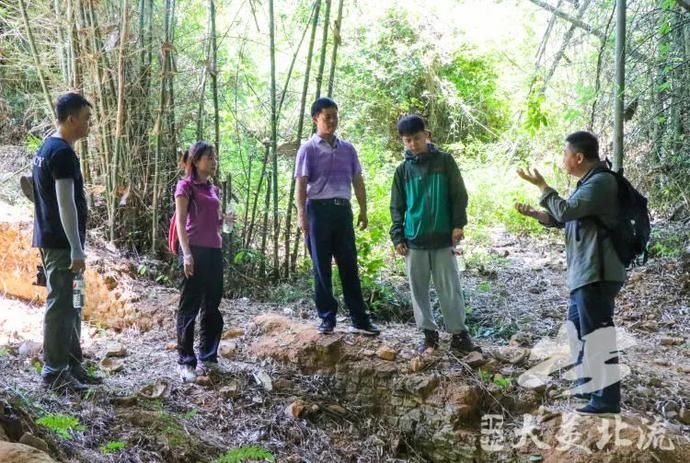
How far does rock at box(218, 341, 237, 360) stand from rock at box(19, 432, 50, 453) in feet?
7.56

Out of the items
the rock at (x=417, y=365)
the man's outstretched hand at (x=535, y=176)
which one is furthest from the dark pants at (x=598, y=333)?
the rock at (x=417, y=365)

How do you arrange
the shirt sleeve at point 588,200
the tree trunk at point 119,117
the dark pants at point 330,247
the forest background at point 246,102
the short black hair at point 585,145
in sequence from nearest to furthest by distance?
the shirt sleeve at point 588,200, the short black hair at point 585,145, the dark pants at point 330,247, the tree trunk at point 119,117, the forest background at point 246,102

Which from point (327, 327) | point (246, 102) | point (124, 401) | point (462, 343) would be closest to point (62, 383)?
point (124, 401)

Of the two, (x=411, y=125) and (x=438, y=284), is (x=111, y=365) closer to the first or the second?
(x=438, y=284)

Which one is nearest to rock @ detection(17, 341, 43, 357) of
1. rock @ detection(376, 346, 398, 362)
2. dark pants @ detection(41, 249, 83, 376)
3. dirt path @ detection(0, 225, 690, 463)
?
dirt path @ detection(0, 225, 690, 463)

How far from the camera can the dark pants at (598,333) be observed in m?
2.89

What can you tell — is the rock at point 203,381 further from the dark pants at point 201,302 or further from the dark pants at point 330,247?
the dark pants at point 330,247

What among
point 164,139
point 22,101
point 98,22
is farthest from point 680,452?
point 22,101

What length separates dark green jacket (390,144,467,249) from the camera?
382cm

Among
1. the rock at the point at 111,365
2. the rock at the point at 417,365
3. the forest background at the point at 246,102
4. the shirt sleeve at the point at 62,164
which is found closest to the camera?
the shirt sleeve at the point at 62,164

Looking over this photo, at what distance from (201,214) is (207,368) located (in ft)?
3.44

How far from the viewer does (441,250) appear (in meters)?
3.85

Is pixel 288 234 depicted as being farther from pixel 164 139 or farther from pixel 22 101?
pixel 22 101

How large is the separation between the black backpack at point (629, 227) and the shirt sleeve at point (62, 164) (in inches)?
112
